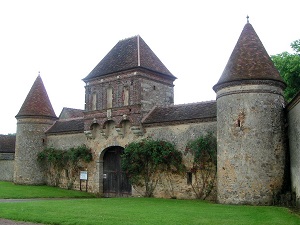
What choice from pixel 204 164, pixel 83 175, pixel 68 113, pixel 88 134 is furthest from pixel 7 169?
pixel 204 164

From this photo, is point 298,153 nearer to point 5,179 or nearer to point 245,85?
point 245,85

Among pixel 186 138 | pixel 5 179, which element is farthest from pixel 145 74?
pixel 5 179

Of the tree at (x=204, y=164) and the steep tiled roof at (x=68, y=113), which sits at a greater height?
the steep tiled roof at (x=68, y=113)

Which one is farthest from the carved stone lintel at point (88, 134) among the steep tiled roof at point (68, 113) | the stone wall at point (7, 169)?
the stone wall at point (7, 169)

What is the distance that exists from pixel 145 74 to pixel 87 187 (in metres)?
10.3

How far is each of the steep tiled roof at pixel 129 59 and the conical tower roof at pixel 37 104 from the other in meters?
7.25

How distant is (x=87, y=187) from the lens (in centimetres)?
3181

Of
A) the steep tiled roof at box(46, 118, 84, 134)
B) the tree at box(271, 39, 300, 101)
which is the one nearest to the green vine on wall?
the steep tiled roof at box(46, 118, 84, 134)

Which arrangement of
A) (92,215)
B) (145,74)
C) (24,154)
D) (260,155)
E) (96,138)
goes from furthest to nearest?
(24,154) < (96,138) < (145,74) < (260,155) < (92,215)

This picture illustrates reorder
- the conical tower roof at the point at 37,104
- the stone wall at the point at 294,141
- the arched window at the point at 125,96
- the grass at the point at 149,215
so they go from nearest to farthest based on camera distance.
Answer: the grass at the point at 149,215 < the stone wall at the point at 294,141 < the arched window at the point at 125,96 < the conical tower roof at the point at 37,104

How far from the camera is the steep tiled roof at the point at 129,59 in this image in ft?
97.4

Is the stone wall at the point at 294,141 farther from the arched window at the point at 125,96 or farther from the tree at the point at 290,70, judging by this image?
the arched window at the point at 125,96

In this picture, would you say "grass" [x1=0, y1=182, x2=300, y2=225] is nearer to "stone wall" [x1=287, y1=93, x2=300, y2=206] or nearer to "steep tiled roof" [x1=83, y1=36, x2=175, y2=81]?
"stone wall" [x1=287, y1=93, x2=300, y2=206]

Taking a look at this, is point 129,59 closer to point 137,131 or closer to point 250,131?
point 137,131
